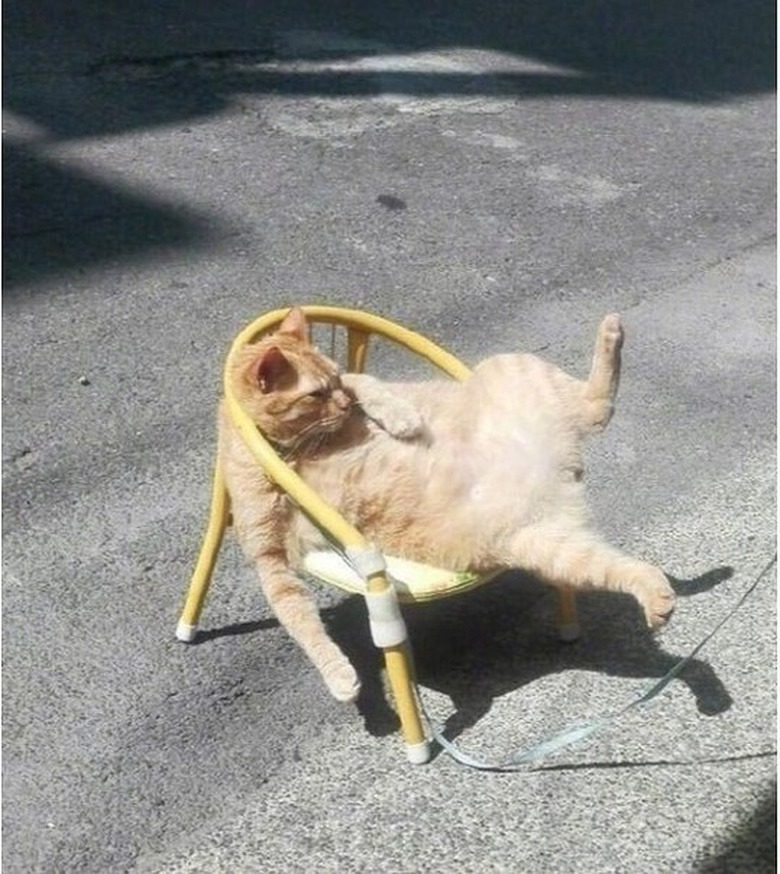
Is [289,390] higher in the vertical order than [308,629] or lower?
higher

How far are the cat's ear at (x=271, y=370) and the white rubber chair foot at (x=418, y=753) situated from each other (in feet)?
2.44

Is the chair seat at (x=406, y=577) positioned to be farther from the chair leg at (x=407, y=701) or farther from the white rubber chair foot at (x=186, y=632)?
the white rubber chair foot at (x=186, y=632)

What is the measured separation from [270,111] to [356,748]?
4284 mm

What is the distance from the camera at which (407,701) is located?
2.88 metres

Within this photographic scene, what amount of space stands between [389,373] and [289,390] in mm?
1596

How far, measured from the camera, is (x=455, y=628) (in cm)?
337

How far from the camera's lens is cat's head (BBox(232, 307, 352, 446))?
113 inches

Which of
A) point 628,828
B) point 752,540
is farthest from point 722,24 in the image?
point 628,828

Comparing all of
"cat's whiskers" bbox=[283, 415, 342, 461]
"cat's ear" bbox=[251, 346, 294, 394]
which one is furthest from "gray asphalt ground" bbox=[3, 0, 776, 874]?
"cat's ear" bbox=[251, 346, 294, 394]

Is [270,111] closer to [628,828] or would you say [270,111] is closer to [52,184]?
[52,184]

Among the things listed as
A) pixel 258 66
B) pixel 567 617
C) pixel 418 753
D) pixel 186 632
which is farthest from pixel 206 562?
pixel 258 66

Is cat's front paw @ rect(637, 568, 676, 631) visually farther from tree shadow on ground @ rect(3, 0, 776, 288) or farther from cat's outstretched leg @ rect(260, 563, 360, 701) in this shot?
tree shadow on ground @ rect(3, 0, 776, 288)

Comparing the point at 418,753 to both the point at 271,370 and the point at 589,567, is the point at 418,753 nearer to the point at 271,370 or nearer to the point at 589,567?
the point at 589,567

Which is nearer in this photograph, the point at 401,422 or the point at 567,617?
the point at 401,422
